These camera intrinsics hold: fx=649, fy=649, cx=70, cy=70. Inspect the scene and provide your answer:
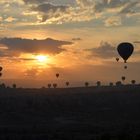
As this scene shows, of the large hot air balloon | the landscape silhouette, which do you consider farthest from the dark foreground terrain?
the large hot air balloon

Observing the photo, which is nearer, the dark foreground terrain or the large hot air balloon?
the dark foreground terrain

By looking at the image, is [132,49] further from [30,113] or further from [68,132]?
[68,132]

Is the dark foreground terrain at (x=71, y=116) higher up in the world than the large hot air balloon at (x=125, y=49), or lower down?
lower down

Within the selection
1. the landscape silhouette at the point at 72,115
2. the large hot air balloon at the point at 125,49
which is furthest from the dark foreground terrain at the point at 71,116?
the large hot air balloon at the point at 125,49

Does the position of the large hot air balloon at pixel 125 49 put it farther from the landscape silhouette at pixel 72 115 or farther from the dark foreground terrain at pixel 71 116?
the dark foreground terrain at pixel 71 116

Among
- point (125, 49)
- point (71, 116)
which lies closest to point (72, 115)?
point (71, 116)

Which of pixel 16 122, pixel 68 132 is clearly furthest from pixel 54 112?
pixel 68 132

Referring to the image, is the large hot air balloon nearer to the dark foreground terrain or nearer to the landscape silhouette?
the landscape silhouette
